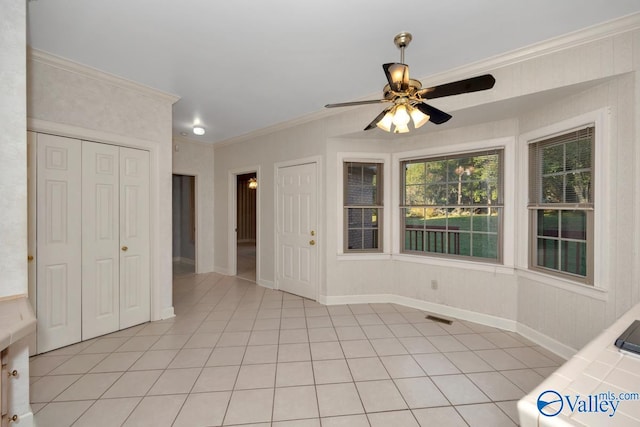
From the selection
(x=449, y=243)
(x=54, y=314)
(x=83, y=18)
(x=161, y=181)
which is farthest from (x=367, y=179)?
(x=54, y=314)

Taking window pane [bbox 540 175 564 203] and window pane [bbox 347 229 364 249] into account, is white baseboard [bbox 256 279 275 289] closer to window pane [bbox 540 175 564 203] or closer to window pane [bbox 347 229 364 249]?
window pane [bbox 347 229 364 249]

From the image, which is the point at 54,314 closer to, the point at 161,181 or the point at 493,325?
the point at 161,181

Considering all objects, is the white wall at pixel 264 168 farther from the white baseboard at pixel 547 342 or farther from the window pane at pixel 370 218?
the white baseboard at pixel 547 342

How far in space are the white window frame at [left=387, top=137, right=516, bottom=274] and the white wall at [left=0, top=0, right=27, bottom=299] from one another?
11.9ft

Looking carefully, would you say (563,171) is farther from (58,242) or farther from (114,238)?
(58,242)

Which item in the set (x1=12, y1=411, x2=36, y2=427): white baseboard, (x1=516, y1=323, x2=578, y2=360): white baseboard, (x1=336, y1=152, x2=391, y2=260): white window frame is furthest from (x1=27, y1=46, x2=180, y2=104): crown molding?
(x1=516, y1=323, x2=578, y2=360): white baseboard

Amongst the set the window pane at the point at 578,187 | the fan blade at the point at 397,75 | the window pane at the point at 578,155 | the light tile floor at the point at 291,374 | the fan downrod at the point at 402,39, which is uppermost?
the fan downrod at the point at 402,39

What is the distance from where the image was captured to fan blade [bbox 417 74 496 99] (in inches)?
64.7

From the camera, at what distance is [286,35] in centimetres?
218

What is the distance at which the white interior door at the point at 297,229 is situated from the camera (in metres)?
4.03

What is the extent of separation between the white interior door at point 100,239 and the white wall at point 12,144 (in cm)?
126

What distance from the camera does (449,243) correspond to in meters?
3.52

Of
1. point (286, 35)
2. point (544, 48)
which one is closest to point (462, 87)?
point (544, 48)

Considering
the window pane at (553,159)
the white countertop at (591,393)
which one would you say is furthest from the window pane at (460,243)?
the white countertop at (591,393)
